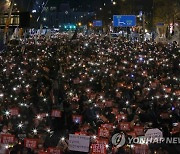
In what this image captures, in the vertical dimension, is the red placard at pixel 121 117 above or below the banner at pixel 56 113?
above

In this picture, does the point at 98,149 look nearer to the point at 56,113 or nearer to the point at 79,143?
the point at 79,143

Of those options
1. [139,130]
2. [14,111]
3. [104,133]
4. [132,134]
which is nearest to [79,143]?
[104,133]

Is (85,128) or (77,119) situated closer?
(85,128)

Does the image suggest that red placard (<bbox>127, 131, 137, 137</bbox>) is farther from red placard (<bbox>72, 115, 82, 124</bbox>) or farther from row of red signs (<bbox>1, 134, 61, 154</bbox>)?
red placard (<bbox>72, 115, 82, 124</bbox>)

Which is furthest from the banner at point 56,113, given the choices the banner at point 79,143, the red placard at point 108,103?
the banner at point 79,143

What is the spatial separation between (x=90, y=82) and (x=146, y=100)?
4123mm

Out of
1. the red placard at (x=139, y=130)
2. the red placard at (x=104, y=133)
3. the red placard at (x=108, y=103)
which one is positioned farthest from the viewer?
the red placard at (x=108, y=103)

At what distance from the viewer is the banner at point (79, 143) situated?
10034 mm

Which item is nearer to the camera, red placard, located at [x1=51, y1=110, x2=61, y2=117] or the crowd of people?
the crowd of people

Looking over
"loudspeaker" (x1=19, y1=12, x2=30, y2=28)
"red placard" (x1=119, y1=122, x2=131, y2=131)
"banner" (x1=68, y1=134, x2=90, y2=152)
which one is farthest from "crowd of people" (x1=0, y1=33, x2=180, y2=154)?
"loudspeaker" (x1=19, y1=12, x2=30, y2=28)

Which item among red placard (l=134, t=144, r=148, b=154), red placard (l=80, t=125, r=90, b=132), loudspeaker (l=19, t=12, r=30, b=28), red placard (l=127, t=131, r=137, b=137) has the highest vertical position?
loudspeaker (l=19, t=12, r=30, b=28)

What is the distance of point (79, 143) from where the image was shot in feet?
33.0

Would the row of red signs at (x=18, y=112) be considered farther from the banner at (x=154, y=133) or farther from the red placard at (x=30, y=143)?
the banner at (x=154, y=133)

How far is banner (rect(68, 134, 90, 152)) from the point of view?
10034 mm
